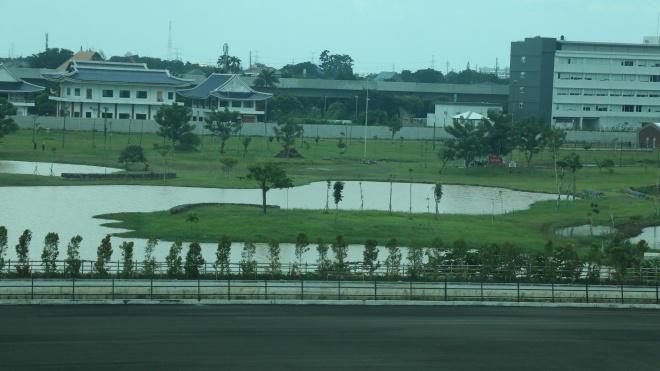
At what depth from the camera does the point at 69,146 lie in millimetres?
56188

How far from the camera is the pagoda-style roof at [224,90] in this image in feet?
251

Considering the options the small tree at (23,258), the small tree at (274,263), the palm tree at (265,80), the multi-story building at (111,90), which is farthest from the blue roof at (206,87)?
the small tree at (274,263)

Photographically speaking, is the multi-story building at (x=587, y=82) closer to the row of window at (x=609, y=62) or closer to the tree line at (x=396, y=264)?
the row of window at (x=609, y=62)

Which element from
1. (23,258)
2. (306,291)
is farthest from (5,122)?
(306,291)

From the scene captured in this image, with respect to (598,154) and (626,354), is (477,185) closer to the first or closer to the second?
(598,154)

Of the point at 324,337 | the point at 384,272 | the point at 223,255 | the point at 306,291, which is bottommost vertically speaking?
the point at 324,337

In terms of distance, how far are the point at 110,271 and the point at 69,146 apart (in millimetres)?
36431

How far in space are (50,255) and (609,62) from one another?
62.7m

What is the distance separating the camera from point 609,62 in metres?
76.4

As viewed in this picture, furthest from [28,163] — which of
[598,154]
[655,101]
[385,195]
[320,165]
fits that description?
[655,101]

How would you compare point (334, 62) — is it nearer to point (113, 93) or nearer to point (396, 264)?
point (113, 93)

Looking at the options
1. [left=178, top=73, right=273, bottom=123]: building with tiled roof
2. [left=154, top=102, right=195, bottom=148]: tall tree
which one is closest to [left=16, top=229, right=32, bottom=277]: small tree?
[left=154, top=102, right=195, bottom=148]: tall tree

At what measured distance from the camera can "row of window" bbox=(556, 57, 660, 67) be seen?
249 ft

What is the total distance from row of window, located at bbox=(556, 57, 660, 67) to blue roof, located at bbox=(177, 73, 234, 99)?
2677cm
